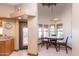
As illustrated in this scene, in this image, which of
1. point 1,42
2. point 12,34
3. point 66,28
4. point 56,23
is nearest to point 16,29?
point 12,34

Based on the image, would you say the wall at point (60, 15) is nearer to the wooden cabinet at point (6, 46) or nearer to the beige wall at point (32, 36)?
the beige wall at point (32, 36)

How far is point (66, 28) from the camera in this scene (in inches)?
162

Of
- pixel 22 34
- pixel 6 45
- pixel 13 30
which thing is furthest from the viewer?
pixel 22 34

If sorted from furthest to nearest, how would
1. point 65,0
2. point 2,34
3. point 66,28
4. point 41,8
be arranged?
point 2,34, point 66,28, point 41,8, point 65,0

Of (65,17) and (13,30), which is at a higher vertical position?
(65,17)

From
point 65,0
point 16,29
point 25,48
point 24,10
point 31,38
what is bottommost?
point 25,48

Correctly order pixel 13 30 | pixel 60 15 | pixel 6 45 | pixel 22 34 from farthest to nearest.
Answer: pixel 22 34
pixel 13 30
pixel 60 15
pixel 6 45

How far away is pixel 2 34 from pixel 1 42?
0.30 metres

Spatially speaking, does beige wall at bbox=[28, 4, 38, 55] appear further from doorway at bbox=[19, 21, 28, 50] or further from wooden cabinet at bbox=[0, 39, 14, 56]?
wooden cabinet at bbox=[0, 39, 14, 56]

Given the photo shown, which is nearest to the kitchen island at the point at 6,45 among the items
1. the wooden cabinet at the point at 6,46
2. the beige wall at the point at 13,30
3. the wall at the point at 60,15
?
the wooden cabinet at the point at 6,46

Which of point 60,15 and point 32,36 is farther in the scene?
point 60,15

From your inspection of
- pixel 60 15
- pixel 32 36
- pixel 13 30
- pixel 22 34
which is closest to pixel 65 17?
pixel 60 15

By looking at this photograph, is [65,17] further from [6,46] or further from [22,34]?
[6,46]

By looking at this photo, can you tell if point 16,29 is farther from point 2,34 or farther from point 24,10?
point 24,10
